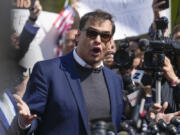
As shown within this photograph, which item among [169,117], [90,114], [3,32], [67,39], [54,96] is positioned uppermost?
[3,32]

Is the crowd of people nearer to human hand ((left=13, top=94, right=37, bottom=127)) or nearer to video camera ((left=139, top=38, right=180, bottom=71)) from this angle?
human hand ((left=13, top=94, right=37, bottom=127))

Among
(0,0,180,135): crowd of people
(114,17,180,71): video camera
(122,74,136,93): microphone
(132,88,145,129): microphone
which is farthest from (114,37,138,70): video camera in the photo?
(132,88,145,129): microphone

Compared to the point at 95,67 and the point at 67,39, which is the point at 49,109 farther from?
the point at 67,39

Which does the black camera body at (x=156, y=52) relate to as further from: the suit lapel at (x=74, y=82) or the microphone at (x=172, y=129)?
the suit lapel at (x=74, y=82)

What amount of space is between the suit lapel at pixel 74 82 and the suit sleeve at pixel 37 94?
0.58 feet

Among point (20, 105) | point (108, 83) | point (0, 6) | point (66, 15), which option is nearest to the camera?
point (0, 6)

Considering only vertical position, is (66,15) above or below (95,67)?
above

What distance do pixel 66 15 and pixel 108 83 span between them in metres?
2.39

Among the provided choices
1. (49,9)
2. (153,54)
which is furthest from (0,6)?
(49,9)

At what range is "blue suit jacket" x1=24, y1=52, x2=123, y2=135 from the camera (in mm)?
2049

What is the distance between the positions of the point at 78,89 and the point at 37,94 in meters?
0.29

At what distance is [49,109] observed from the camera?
2.07 metres

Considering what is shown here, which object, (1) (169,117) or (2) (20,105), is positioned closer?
(2) (20,105)

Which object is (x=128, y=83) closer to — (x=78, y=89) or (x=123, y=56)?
(x=123, y=56)
